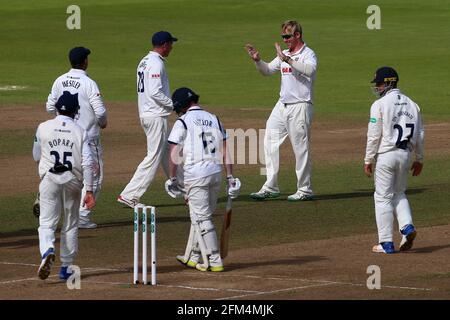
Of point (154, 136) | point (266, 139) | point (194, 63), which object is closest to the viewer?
point (154, 136)

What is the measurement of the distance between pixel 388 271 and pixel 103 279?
3.27 meters

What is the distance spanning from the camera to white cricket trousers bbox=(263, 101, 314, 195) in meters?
21.5

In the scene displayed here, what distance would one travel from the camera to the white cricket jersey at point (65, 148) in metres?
15.0

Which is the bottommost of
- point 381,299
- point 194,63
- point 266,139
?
point 381,299

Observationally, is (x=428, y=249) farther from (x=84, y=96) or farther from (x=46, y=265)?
(x=84, y=96)

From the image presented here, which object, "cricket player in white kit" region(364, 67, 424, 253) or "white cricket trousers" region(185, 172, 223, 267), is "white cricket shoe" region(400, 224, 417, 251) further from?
"white cricket trousers" region(185, 172, 223, 267)

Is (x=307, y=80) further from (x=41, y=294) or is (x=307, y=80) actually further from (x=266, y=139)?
(x=41, y=294)

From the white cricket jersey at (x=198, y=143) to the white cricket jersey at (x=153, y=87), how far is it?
473 centimetres

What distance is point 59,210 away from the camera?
15.1 metres

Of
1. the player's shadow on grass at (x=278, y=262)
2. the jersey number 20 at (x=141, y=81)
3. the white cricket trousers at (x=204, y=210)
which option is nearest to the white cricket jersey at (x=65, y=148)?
the white cricket trousers at (x=204, y=210)

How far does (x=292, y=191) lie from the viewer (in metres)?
22.4

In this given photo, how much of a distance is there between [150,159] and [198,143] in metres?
5.02

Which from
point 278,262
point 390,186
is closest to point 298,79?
point 390,186

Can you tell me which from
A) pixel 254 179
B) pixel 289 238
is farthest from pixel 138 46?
pixel 289 238
